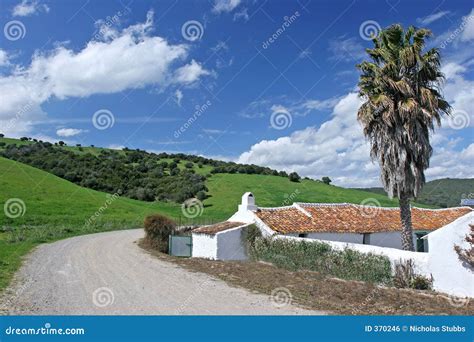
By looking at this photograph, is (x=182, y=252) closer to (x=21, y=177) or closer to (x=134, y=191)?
(x=21, y=177)

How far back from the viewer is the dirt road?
13172mm

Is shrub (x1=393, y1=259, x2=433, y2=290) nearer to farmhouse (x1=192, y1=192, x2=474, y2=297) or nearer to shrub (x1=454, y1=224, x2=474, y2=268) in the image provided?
farmhouse (x1=192, y1=192, x2=474, y2=297)

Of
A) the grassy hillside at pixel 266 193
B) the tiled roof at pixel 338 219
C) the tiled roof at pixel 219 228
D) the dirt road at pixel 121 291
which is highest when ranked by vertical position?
the grassy hillside at pixel 266 193

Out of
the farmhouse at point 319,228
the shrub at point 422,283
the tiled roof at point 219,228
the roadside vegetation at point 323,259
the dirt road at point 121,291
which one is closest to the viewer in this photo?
the dirt road at point 121,291

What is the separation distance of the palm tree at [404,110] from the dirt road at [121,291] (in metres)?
8.92

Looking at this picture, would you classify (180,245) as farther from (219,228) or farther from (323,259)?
(323,259)

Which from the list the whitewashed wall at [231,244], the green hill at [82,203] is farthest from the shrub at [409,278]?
the green hill at [82,203]

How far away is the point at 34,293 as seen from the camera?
15.6 meters

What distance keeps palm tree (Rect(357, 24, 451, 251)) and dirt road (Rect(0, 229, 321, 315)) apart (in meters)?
8.92

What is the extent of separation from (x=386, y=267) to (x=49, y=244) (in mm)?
26677

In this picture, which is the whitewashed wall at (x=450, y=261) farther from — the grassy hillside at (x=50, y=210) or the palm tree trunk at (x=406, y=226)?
the grassy hillside at (x=50, y=210)

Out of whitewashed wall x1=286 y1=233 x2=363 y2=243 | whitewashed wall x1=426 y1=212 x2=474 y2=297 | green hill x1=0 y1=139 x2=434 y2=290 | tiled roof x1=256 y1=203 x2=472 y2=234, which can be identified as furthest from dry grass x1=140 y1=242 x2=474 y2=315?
green hill x1=0 y1=139 x2=434 y2=290

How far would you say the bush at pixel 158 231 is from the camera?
3369 cm

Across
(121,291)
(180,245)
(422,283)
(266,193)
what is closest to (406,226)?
(422,283)
